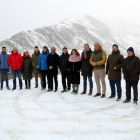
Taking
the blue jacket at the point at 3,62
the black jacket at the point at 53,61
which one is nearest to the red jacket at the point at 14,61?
the blue jacket at the point at 3,62

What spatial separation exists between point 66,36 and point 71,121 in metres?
103

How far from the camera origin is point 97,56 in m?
5.99

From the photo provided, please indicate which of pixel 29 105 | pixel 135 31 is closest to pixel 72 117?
pixel 29 105

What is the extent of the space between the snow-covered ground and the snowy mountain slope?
64.8 meters

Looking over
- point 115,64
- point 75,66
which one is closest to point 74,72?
point 75,66

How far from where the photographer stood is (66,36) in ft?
342

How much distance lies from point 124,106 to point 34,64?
484 cm

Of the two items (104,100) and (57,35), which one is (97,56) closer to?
(104,100)

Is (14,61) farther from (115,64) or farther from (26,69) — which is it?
(115,64)

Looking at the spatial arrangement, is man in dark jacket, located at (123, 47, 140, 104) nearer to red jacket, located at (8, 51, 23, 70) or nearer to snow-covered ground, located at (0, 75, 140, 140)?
snow-covered ground, located at (0, 75, 140, 140)

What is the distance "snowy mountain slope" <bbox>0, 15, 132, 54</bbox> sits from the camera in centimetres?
7768

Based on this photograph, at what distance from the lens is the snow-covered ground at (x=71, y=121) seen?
9.62 feet

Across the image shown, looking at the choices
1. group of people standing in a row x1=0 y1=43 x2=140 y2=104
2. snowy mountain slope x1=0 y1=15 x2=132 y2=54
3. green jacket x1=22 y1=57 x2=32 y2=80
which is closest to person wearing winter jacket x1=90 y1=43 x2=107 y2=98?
group of people standing in a row x1=0 y1=43 x2=140 y2=104

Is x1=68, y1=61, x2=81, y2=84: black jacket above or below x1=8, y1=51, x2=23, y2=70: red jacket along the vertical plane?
below
